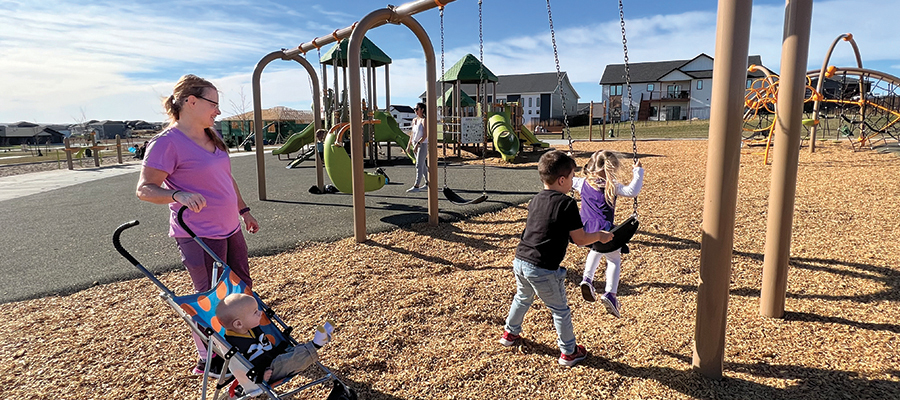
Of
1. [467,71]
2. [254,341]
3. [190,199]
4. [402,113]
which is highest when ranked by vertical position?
[402,113]

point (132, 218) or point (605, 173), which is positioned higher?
point (605, 173)

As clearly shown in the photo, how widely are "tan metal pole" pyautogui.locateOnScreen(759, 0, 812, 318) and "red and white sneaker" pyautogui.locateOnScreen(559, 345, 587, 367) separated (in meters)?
1.49

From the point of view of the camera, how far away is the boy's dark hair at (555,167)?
2.76 m

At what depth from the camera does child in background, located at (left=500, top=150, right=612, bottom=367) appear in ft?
8.75

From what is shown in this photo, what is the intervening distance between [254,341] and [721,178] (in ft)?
8.42

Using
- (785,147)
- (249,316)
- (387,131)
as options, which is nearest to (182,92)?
(249,316)

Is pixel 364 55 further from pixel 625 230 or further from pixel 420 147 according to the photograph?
pixel 625 230

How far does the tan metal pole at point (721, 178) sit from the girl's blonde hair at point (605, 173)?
0.96 m

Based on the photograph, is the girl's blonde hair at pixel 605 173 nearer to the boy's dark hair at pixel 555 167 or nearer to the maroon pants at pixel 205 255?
the boy's dark hair at pixel 555 167

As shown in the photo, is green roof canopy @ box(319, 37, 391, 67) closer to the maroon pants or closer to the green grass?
the maroon pants

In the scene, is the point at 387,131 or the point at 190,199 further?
the point at 387,131

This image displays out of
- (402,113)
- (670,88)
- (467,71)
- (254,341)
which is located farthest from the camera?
(402,113)

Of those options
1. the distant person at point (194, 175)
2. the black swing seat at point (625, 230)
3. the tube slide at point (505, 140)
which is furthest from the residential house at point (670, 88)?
the distant person at point (194, 175)

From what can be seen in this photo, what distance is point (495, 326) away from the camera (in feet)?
11.2
